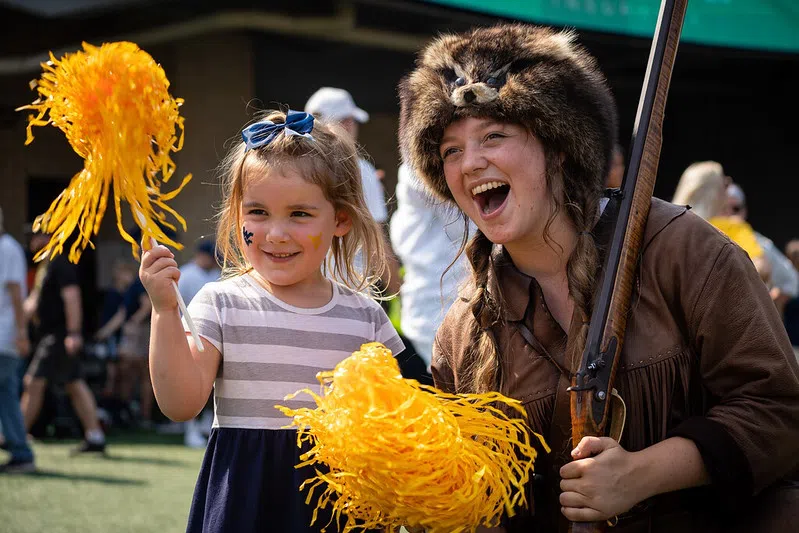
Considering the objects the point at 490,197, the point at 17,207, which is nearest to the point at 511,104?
the point at 490,197

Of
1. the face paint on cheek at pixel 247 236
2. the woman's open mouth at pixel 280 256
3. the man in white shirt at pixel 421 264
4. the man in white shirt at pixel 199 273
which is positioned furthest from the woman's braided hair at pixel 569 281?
the man in white shirt at pixel 199 273

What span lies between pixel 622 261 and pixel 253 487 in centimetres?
112

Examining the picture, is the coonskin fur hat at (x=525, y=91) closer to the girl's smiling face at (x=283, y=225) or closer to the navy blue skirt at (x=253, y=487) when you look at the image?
the girl's smiling face at (x=283, y=225)

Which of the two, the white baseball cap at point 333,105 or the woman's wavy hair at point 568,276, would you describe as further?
the white baseball cap at point 333,105

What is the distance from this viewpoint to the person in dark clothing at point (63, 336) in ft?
27.6

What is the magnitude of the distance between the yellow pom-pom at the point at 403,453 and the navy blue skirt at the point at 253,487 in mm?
418

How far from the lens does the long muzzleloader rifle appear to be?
213cm

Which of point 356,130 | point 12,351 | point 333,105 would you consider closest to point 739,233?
point 356,130

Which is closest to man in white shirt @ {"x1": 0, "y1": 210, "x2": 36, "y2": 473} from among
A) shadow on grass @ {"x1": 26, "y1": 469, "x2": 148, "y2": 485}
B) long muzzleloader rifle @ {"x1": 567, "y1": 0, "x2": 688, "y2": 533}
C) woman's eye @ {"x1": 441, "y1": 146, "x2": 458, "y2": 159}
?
shadow on grass @ {"x1": 26, "y1": 469, "x2": 148, "y2": 485}

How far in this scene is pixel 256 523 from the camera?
8.29ft

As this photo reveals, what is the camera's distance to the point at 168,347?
240cm

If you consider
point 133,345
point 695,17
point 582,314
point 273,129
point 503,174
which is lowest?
point 133,345

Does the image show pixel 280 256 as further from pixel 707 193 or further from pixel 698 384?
pixel 707 193

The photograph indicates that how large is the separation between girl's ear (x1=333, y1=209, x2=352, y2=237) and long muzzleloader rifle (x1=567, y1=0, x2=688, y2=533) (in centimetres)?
86
